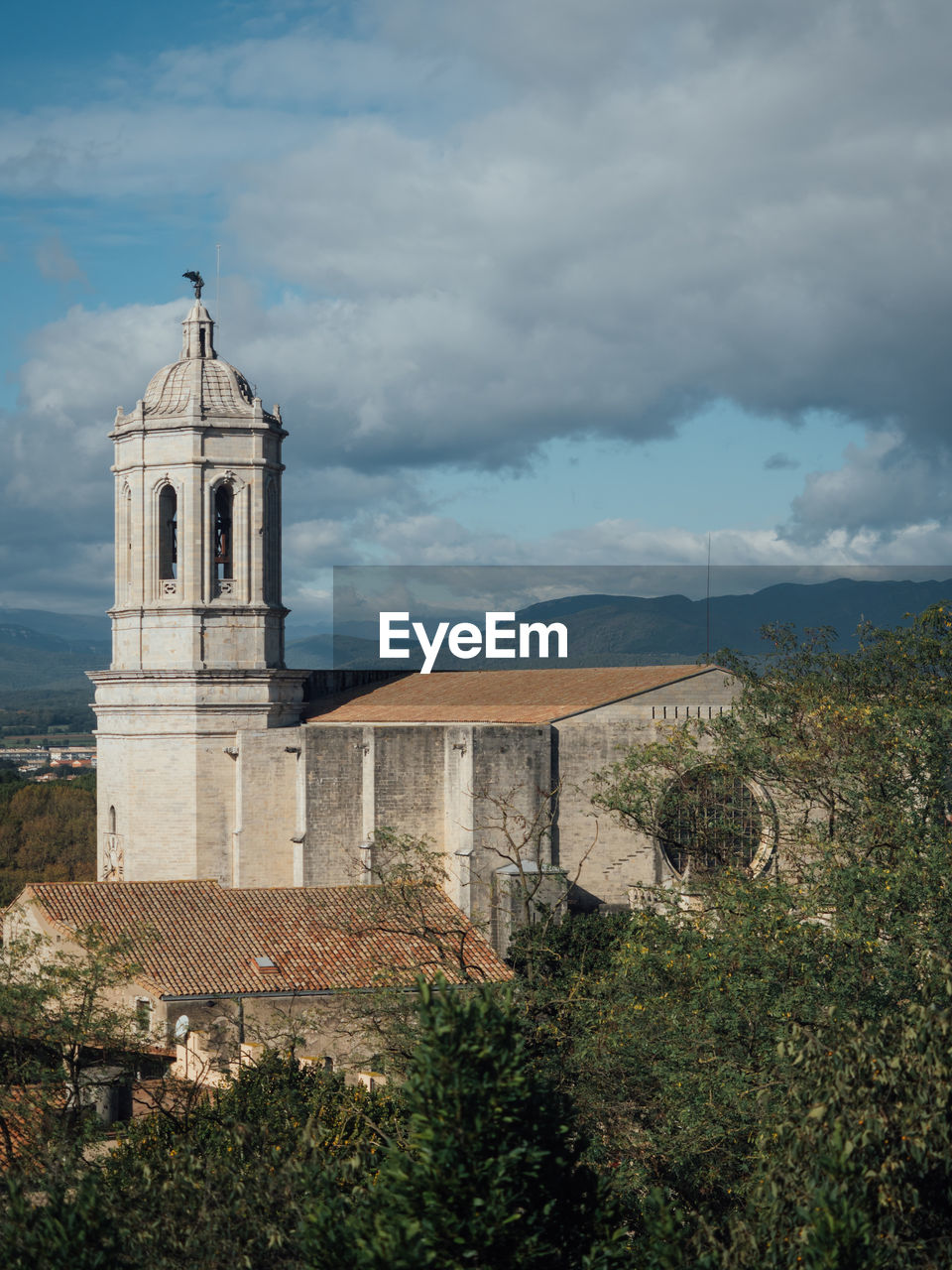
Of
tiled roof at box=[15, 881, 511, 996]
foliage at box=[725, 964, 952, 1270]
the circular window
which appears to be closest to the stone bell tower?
tiled roof at box=[15, 881, 511, 996]

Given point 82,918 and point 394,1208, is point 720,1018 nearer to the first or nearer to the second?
point 394,1208

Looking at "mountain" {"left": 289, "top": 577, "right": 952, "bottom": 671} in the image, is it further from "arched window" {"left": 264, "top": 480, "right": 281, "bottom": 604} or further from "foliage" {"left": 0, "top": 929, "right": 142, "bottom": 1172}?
"foliage" {"left": 0, "top": 929, "right": 142, "bottom": 1172}

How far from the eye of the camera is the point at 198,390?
124 ft

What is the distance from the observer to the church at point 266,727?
3419cm

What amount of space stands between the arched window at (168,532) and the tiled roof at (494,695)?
517cm

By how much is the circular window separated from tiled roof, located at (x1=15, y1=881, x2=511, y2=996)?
4687 millimetres

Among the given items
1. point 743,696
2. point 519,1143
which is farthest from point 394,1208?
point 743,696

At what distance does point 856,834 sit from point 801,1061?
31.7 ft

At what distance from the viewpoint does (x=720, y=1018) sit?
786 inches

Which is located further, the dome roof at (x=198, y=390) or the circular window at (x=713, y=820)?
the dome roof at (x=198, y=390)

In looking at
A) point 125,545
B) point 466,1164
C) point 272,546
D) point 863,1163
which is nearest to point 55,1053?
point 466,1164

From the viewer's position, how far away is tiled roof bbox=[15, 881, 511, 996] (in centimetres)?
2778

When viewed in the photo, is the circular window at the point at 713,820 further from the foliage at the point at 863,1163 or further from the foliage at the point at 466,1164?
the foliage at the point at 466,1164

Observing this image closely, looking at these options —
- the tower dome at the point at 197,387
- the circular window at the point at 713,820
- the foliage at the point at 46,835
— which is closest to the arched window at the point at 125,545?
the tower dome at the point at 197,387
